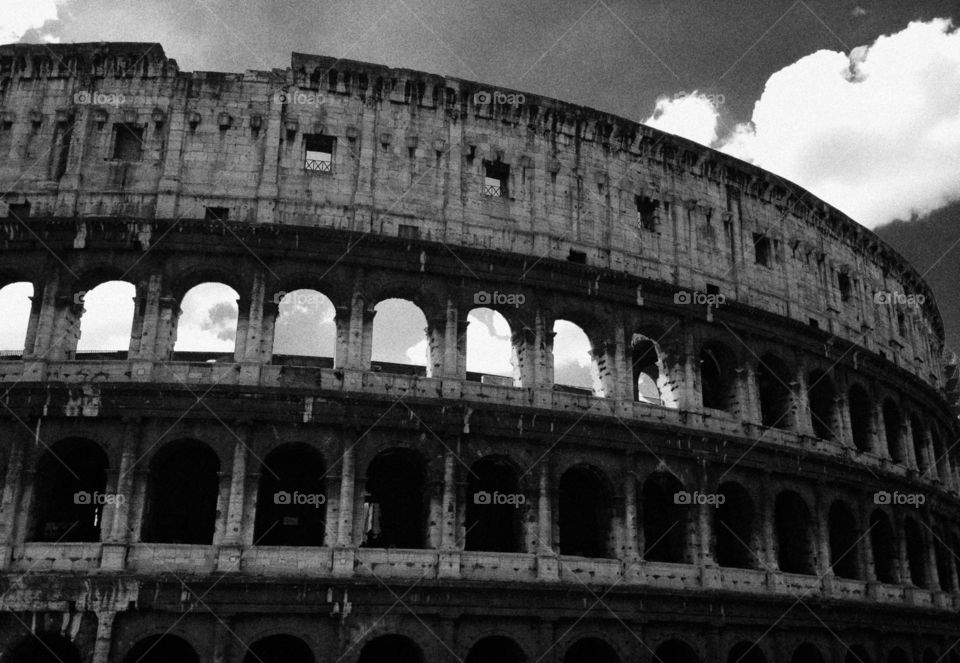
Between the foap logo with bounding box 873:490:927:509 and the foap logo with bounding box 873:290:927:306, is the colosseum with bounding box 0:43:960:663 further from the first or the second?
the foap logo with bounding box 873:290:927:306

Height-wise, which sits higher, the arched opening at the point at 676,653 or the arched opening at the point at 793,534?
the arched opening at the point at 793,534

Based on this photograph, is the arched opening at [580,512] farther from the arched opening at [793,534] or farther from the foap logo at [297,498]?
the foap logo at [297,498]

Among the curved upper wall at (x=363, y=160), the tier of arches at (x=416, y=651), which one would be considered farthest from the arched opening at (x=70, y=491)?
the curved upper wall at (x=363, y=160)

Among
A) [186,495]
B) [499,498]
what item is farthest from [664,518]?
[186,495]

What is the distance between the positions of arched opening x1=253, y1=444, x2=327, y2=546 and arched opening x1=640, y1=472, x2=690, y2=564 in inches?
293

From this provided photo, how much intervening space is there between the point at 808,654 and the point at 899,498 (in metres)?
6.33

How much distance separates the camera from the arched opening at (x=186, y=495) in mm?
18219

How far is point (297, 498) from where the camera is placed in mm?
18359

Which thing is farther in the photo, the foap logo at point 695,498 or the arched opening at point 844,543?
the arched opening at point 844,543

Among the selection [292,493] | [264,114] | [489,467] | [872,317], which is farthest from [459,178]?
[872,317]

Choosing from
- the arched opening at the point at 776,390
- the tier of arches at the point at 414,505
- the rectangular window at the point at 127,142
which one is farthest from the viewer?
the arched opening at the point at 776,390

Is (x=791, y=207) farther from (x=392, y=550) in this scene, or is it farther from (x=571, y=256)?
(x=392, y=550)

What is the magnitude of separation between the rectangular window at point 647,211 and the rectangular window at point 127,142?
12029 millimetres

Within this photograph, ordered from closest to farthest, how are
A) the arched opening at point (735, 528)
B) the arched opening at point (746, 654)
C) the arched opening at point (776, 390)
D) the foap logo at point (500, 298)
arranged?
the foap logo at point (500, 298) → the arched opening at point (746, 654) → the arched opening at point (735, 528) → the arched opening at point (776, 390)
